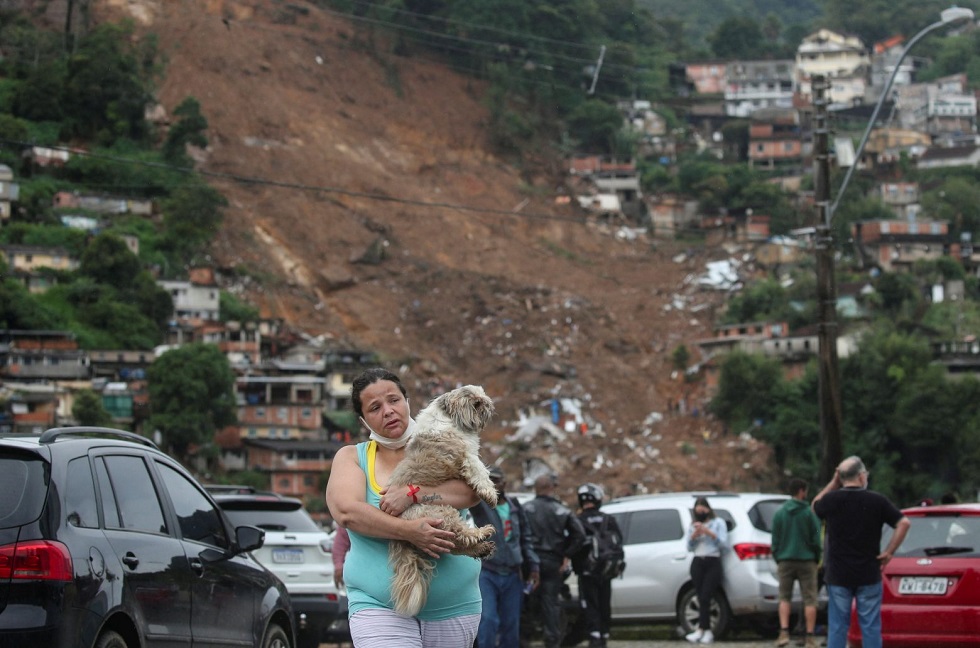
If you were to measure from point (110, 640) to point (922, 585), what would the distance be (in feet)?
22.5

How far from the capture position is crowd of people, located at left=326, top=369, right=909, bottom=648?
19.7ft

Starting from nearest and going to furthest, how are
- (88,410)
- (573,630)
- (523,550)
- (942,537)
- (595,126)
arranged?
(942,537)
(523,550)
(573,630)
(88,410)
(595,126)

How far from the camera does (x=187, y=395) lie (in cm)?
5897

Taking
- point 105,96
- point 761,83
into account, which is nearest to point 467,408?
point 105,96

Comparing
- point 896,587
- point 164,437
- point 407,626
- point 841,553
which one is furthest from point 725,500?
point 164,437

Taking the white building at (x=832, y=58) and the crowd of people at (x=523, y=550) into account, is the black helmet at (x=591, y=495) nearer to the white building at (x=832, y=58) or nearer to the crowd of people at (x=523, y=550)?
the crowd of people at (x=523, y=550)

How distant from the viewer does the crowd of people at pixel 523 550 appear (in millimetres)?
6020

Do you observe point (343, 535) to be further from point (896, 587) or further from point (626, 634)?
Answer: point (626, 634)

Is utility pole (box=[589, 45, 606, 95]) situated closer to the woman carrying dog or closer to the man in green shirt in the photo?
the man in green shirt

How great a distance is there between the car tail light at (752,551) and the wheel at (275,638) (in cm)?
743

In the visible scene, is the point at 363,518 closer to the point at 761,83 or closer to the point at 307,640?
the point at 307,640

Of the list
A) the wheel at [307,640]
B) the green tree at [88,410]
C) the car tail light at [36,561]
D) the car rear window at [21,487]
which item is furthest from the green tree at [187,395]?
the car tail light at [36,561]

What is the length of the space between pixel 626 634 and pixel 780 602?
371 cm

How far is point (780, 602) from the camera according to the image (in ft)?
49.0
